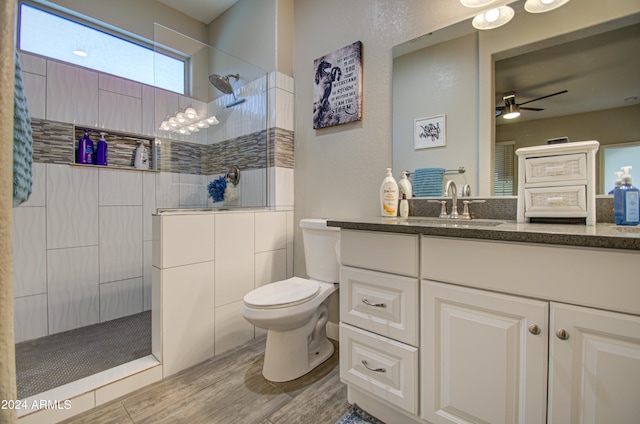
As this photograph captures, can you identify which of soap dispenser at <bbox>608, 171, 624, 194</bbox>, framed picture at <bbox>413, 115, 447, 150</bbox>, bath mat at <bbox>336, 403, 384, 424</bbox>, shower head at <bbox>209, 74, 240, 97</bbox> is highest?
shower head at <bbox>209, 74, 240, 97</bbox>

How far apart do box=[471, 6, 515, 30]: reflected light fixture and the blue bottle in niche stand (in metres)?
2.69

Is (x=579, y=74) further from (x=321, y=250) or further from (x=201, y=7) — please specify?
(x=201, y=7)

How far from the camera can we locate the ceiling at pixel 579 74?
3.77 ft

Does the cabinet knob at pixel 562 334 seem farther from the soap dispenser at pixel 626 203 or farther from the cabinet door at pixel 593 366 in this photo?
the soap dispenser at pixel 626 203

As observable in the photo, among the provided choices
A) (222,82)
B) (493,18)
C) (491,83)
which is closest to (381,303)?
(491,83)

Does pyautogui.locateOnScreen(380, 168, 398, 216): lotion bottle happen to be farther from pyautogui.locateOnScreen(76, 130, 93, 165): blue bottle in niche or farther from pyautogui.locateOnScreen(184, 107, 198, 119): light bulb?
pyautogui.locateOnScreen(76, 130, 93, 165): blue bottle in niche

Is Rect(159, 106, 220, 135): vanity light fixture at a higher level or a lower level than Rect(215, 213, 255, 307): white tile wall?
higher

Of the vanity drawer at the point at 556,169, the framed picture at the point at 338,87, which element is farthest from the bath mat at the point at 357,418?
the framed picture at the point at 338,87

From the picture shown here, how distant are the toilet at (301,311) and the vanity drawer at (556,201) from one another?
990 mm

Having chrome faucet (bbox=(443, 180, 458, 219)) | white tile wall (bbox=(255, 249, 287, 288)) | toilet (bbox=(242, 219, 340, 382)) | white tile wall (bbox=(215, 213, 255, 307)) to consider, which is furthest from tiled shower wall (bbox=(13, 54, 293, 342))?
chrome faucet (bbox=(443, 180, 458, 219))

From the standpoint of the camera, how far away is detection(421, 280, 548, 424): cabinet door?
0.87 metres

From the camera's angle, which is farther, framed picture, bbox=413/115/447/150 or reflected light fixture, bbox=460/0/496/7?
framed picture, bbox=413/115/447/150

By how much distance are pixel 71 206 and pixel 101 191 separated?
216mm

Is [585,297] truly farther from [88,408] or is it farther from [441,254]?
[88,408]
